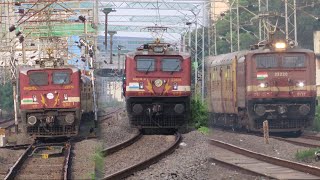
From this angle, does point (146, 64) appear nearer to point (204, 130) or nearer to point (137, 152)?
point (137, 152)

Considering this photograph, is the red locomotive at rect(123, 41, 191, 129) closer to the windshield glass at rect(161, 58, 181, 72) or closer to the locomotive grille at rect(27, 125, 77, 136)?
the windshield glass at rect(161, 58, 181, 72)

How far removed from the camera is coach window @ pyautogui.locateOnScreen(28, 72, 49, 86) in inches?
715

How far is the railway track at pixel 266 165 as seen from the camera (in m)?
9.88

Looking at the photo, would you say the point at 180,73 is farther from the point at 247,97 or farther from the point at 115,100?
the point at 115,100

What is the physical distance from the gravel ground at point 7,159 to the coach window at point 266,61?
7306 millimetres

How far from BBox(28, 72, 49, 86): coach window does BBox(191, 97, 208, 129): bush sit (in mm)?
5075

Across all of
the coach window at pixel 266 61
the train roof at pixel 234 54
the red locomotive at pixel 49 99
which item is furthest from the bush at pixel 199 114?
the red locomotive at pixel 49 99

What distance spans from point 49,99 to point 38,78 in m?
0.66

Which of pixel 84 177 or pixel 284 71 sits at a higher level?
pixel 284 71

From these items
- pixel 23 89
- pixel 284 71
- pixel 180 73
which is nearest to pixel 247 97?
pixel 284 71

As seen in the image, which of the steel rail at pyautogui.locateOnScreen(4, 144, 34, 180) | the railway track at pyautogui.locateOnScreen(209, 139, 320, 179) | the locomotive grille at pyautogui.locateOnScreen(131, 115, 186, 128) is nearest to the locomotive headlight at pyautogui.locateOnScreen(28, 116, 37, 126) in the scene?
the locomotive grille at pyautogui.locateOnScreen(131, 115, 186, 128)

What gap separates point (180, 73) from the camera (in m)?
16.7

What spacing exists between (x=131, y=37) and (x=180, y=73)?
207 cm

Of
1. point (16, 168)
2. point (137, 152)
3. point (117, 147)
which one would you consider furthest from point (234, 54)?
point (16, 168)
